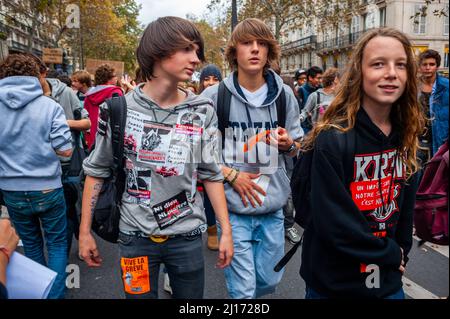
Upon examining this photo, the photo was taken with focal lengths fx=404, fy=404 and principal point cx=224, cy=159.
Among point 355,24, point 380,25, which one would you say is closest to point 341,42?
point 355,24

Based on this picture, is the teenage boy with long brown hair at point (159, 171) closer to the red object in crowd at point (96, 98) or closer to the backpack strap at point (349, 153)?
the backpack strap at point (349, 153)

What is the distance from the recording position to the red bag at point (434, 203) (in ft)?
6.03

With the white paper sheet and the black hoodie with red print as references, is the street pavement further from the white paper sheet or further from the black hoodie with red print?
the white paper sheet

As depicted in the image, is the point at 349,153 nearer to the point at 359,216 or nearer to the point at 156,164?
the point at 359,216

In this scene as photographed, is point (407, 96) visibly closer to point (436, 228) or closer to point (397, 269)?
point (436, 228)

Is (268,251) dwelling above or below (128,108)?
below

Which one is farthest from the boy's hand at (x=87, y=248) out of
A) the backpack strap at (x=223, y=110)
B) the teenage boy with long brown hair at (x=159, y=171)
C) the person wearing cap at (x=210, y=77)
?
the person wearing cap at (x=210, y=77)

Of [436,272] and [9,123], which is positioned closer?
[9,123]

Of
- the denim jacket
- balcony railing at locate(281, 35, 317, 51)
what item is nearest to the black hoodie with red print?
the denim jacket

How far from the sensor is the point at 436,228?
187 centimetres

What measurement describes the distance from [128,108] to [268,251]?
1.37m

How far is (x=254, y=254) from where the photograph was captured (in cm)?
278

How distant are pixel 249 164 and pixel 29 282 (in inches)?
61.8

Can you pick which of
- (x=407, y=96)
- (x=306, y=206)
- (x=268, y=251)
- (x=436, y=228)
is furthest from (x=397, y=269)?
(x=268, y=251)
